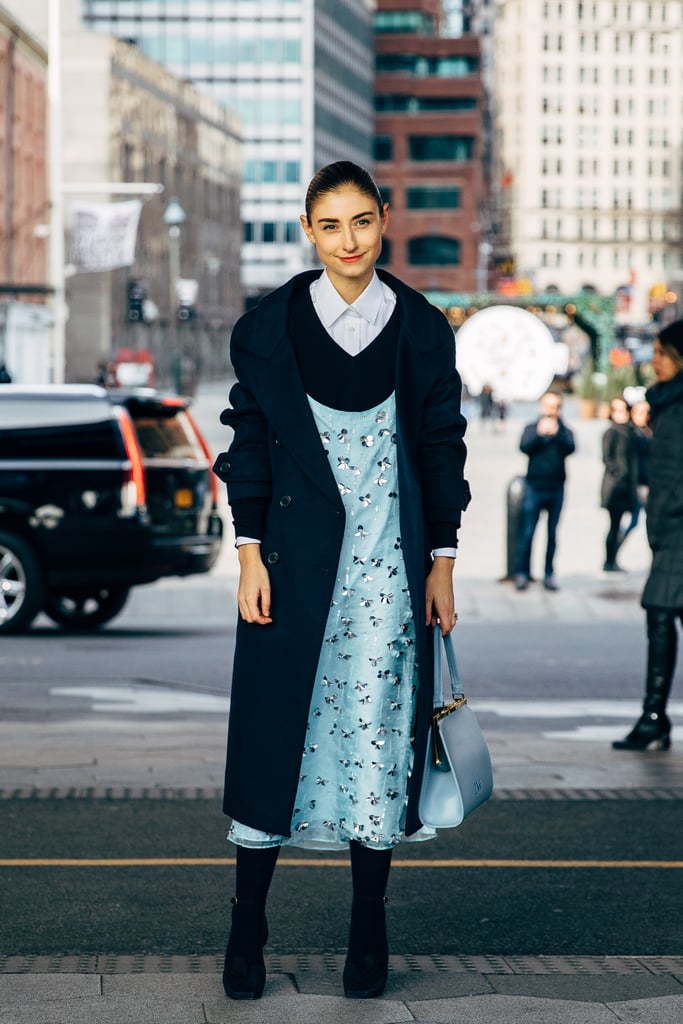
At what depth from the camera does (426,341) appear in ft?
14.4

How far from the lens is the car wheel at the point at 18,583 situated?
13.7 metres

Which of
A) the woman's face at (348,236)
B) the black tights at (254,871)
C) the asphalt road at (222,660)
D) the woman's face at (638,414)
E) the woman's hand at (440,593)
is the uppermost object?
the woman's face at (348,236)

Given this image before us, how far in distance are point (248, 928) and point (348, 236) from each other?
4.98ft

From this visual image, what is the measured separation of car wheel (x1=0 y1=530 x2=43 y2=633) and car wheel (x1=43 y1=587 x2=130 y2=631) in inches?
42.6

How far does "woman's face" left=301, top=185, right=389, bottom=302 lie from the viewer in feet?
14.3

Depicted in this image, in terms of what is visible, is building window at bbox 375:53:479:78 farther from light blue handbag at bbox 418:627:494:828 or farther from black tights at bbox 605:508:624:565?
light blue handbag at bbox 418:627:494:828

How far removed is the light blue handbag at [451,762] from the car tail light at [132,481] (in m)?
9.42

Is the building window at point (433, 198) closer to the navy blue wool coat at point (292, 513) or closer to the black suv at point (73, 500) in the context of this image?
the black suv at point (73, 500)

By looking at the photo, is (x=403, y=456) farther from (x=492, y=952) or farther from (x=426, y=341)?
(x=492, y=952)

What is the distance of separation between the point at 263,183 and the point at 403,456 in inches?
4926

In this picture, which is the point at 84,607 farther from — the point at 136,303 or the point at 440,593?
the point at 136,303

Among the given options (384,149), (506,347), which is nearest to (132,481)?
(506,347)

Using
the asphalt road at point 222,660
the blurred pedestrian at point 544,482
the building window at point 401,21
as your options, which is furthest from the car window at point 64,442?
the building window at point 401,21

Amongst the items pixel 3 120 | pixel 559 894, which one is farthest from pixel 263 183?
pixel 559 894
